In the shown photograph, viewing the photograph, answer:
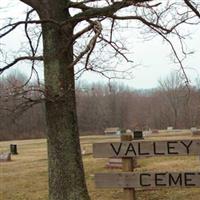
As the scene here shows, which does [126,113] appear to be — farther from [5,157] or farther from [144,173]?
[144,173]

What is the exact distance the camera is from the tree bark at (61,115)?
8586 mm

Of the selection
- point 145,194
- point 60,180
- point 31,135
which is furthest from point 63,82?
point 31,135

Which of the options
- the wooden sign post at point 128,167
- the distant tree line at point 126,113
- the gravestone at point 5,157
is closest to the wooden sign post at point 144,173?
the wooden sign post at point 128,167

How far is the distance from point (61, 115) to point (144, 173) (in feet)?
5.51

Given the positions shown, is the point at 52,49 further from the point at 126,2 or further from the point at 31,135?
the point at 31,135

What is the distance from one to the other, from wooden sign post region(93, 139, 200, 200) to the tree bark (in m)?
0.69

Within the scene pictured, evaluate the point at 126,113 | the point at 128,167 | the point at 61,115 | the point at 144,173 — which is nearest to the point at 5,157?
the point at 61,115

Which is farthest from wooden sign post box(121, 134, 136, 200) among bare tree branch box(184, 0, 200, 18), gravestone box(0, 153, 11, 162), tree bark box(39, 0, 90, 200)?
gravestone box(0, 153, 11, 162)

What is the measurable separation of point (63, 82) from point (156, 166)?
9.10m

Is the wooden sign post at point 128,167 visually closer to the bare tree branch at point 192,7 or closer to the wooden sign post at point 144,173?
the wooden sign post at point 144,173

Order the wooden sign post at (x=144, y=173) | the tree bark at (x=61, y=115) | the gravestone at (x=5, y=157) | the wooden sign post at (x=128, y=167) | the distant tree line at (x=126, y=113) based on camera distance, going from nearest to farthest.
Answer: the wooden sign post at (x=144, y=173), the wooden sign post at (x=128, y=167), the tree bark at (x=61, y=115), the gravestone at (x=5, y=157), the distant tree line at (x=126, y=113)

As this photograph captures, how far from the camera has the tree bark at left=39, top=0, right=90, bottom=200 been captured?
8.59 meters

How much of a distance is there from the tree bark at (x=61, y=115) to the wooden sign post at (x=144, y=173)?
2.25 feet

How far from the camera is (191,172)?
25.5 ft
